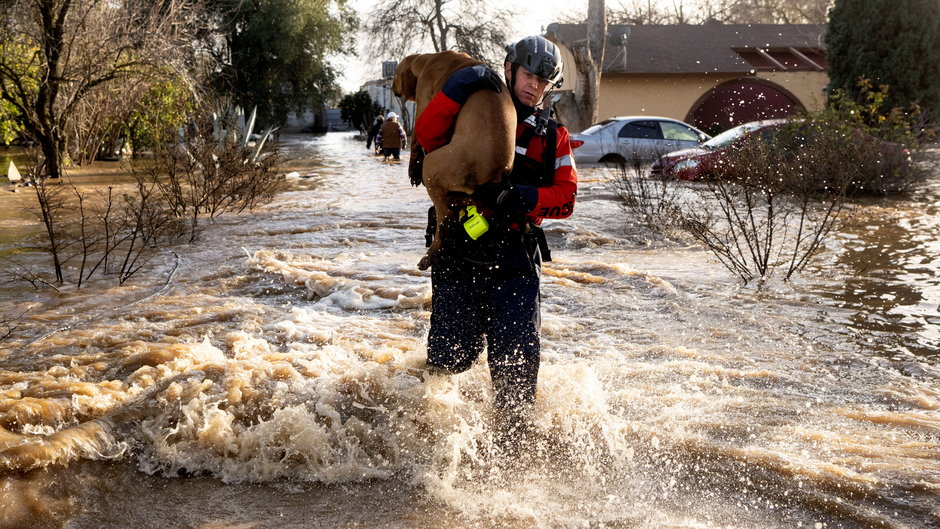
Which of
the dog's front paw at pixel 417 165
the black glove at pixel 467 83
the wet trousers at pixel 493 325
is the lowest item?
the wet trousers at pixel 493 325

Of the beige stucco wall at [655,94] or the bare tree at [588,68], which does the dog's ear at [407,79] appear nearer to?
the bare tree at [588,68]

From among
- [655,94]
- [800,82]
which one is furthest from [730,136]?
[800,82]

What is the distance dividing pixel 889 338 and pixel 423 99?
13.3 ft

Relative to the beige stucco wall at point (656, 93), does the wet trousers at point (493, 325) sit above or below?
below

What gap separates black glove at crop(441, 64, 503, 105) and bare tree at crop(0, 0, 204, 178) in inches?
509

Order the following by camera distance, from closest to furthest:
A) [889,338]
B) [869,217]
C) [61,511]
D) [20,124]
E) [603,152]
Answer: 1. [61,511]
2. [889,338]
3. [869,217]
4. [20,124]
5. [603,152]

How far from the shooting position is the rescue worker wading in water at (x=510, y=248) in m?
3.37

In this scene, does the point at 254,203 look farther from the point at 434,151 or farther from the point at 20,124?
the point at 434,151

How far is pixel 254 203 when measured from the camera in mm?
12891

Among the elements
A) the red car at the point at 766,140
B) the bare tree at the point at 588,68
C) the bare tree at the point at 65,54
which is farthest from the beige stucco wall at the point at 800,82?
the bare tree at the point at 65,54

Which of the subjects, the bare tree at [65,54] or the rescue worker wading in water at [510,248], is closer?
the rescue worker wading in water at [510,248]

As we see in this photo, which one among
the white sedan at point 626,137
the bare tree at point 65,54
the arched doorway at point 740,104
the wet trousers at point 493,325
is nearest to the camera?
the wet trousers at point 493,325

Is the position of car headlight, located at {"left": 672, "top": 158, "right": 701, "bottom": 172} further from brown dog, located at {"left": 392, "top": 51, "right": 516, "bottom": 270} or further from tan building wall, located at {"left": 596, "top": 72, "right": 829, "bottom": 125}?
tan building wall, located at {"left": 596, "top": 72, "right": 829, "bottom": 125}

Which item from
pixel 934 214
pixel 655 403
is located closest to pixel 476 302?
pixel 655 403
